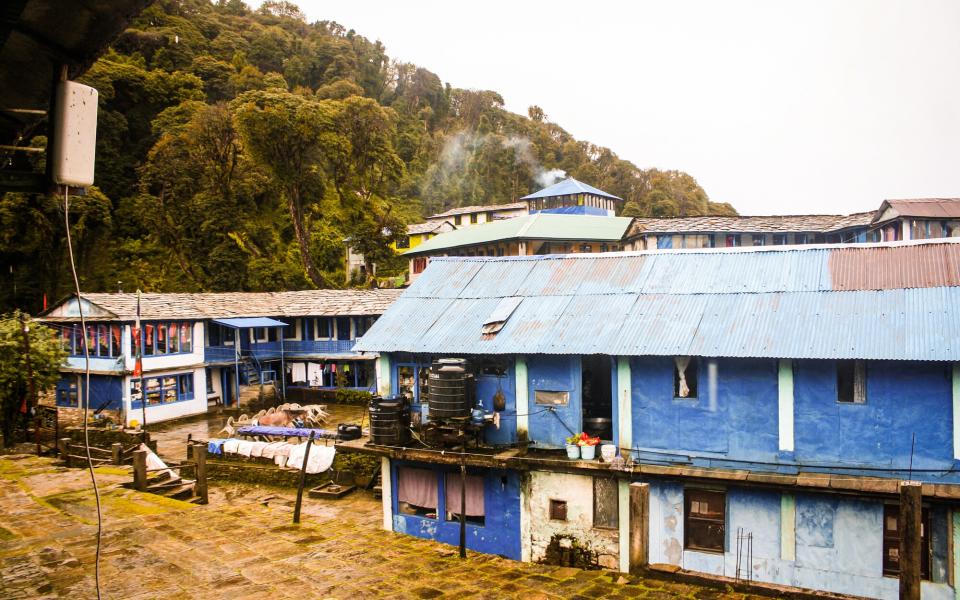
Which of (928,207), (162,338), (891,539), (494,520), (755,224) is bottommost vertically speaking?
Result: (494,520)

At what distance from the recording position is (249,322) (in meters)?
36.3

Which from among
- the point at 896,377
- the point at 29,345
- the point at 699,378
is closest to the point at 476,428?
the point at 699,378

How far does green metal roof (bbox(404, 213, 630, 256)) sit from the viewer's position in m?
46.3

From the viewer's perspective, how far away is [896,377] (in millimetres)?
13602

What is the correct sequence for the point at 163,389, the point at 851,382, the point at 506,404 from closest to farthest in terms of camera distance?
the point at 851,382
the point at 506,404
the point at 163,389

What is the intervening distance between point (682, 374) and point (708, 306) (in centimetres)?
198

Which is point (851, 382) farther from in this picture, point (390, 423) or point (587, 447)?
point (390, 423)

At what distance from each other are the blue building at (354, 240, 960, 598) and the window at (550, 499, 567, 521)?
0.05 m

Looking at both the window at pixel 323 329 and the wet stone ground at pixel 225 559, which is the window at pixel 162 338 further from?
the wet stone ground at pixel 225 559

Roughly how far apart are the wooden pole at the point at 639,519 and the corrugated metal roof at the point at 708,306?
3.48 m

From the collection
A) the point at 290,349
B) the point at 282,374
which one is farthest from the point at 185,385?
the point at 290,349

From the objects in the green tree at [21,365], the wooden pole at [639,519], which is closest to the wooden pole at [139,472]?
the green tree at [21,365]

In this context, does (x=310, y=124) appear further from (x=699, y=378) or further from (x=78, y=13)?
(x=78, y=13)

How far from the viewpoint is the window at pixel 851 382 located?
45.6 ft
